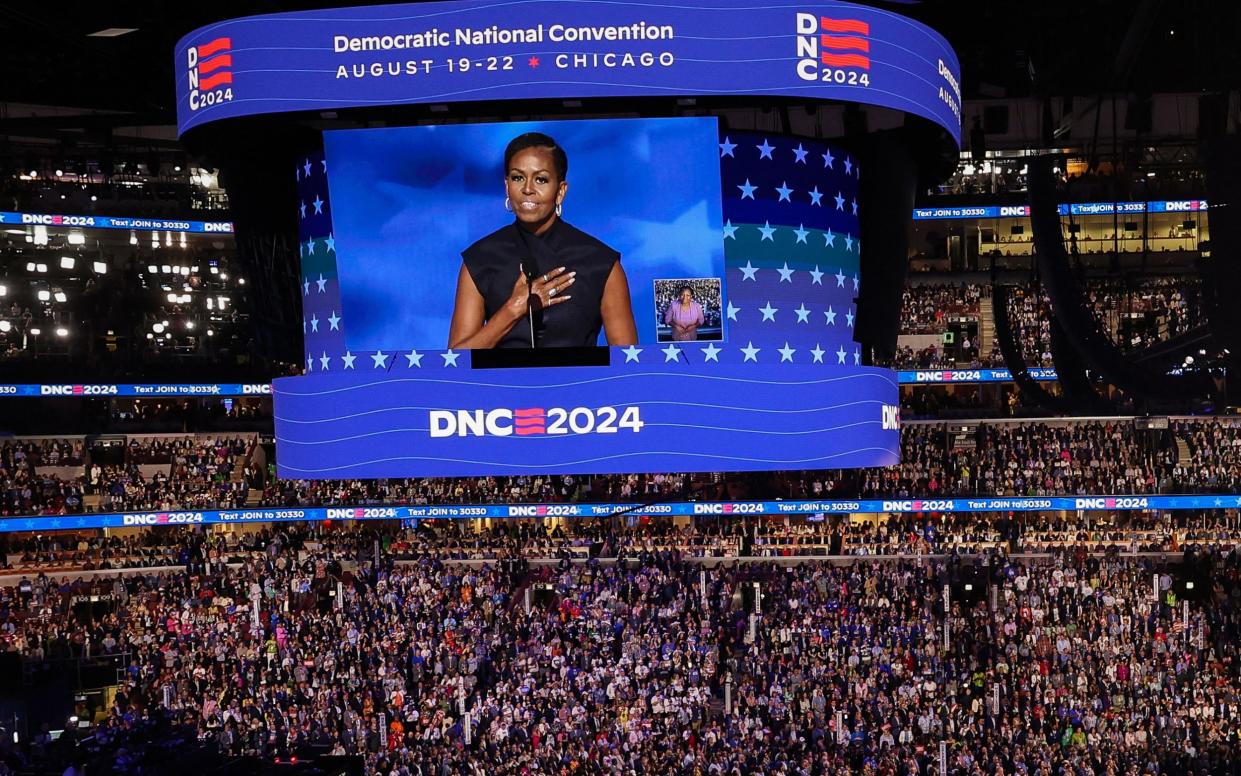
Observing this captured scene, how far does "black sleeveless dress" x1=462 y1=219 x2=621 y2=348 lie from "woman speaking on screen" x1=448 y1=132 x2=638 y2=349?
16mm

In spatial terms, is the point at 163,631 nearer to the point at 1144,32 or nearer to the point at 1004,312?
the point at 1004,312

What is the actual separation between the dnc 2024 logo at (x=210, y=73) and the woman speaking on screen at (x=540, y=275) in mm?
4598

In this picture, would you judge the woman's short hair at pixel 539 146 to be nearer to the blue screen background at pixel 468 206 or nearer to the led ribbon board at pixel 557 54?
the blue screen background at pixel 468 206

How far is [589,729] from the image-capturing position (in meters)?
26.0

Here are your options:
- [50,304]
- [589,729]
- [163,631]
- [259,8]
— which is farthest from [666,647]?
[50,304]

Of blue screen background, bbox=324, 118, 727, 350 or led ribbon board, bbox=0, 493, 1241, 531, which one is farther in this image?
led ribbon board, bbox=0, 493, 1241, 531

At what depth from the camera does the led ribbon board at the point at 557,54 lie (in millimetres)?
21828

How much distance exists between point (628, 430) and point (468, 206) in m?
4.35

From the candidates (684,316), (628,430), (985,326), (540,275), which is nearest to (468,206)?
(540,275)

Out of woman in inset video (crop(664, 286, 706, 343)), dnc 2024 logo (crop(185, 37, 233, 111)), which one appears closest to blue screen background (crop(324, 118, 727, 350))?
woman in inset video (crop(664, 286, 706, 343))

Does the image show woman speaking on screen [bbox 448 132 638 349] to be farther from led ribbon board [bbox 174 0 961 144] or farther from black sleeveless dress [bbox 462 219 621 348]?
led ribbon board [bbox 174 0 961 144]

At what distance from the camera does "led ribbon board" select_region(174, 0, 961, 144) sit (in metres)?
21.8

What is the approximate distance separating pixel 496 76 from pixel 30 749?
11848mm

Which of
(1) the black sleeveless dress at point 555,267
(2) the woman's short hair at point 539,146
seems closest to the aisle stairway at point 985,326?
(1) the black sleeveless dress at point 555,267
